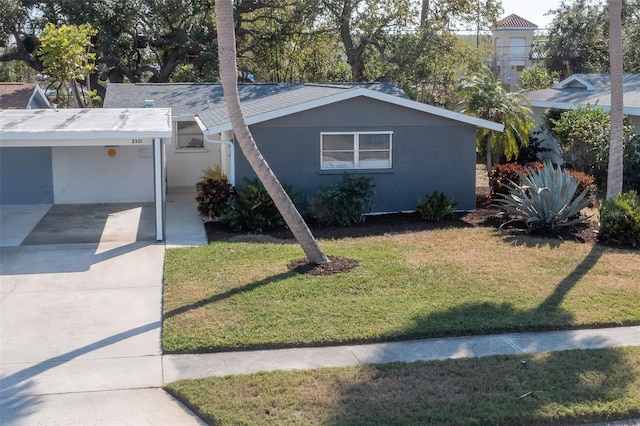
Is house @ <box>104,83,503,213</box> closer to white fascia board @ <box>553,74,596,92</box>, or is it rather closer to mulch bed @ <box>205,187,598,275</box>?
mulch bed @ <box>205,187,598,275</box>

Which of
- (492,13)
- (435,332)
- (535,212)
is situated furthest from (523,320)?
(492,13)

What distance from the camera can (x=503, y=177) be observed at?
56.3 ft

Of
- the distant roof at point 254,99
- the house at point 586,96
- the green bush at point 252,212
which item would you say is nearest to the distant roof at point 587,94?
the house at point 586,96

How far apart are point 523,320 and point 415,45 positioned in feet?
62.5

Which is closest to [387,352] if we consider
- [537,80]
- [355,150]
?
[355,150]

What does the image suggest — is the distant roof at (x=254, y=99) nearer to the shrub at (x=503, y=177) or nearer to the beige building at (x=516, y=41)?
the shrub at (x=503, y=177)

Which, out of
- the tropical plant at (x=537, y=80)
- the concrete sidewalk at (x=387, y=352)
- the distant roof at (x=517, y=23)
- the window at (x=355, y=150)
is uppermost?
the distant roof at (x=517, y=23)

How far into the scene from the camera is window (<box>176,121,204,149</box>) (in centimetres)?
2083

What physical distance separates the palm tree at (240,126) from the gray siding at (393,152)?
184 inches

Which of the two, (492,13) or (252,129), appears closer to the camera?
(252,129)

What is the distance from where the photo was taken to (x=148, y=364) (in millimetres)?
7723

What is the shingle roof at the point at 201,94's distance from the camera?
61.2 ft

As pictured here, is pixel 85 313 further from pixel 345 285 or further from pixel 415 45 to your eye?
pixel 415 45

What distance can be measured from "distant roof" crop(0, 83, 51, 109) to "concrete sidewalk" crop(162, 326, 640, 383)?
14.4 meters
